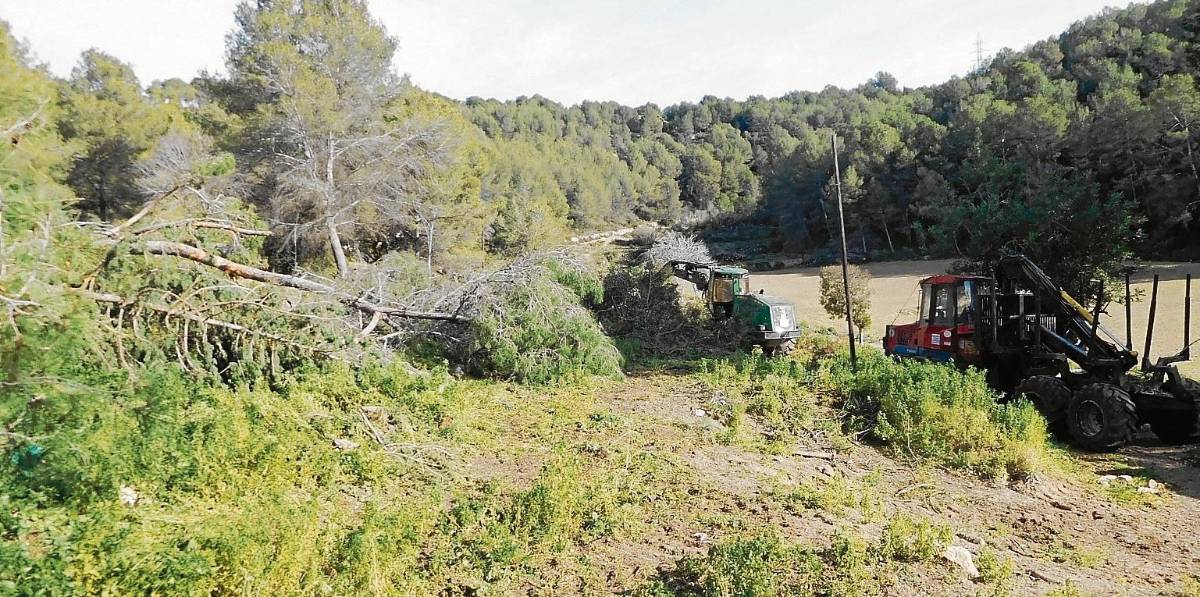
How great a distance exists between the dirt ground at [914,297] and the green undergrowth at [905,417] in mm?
4202

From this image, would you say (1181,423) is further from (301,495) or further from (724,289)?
(301,495)

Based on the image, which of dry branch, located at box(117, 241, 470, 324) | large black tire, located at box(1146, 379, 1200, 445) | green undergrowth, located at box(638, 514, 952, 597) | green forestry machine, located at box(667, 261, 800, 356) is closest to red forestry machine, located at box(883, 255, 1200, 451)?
large black tire, located at box(1146, 379, 1200, 445)

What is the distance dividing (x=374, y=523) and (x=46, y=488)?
196 centimetres

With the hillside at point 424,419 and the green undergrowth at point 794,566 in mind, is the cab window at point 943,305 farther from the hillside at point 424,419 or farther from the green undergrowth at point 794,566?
the green undergrowth at point 794,566

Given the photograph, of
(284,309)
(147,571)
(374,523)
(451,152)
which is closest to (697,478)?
(374,523)

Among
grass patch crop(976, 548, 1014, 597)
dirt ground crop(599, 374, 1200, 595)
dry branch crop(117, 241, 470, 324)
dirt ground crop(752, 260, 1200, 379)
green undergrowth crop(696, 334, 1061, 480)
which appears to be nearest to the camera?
grass patch crop(976, 548, 1014, 597)

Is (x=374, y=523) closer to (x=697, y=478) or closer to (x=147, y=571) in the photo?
(x=147, y=571)

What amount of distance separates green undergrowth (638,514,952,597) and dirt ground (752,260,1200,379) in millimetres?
7905

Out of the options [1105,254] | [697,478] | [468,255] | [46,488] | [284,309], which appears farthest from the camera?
[468,255]

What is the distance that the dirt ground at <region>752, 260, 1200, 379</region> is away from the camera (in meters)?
14.5

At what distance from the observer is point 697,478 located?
610 cm

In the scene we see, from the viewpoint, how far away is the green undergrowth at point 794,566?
13.4ft

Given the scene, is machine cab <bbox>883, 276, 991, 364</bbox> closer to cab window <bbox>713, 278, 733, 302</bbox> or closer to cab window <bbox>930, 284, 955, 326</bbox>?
cab window <bbox>930, 284, 955, 326</bbox>

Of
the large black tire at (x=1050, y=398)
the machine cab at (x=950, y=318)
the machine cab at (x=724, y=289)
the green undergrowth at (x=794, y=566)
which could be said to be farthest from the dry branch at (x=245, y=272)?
the large black tire at (x=1050, y=398)
